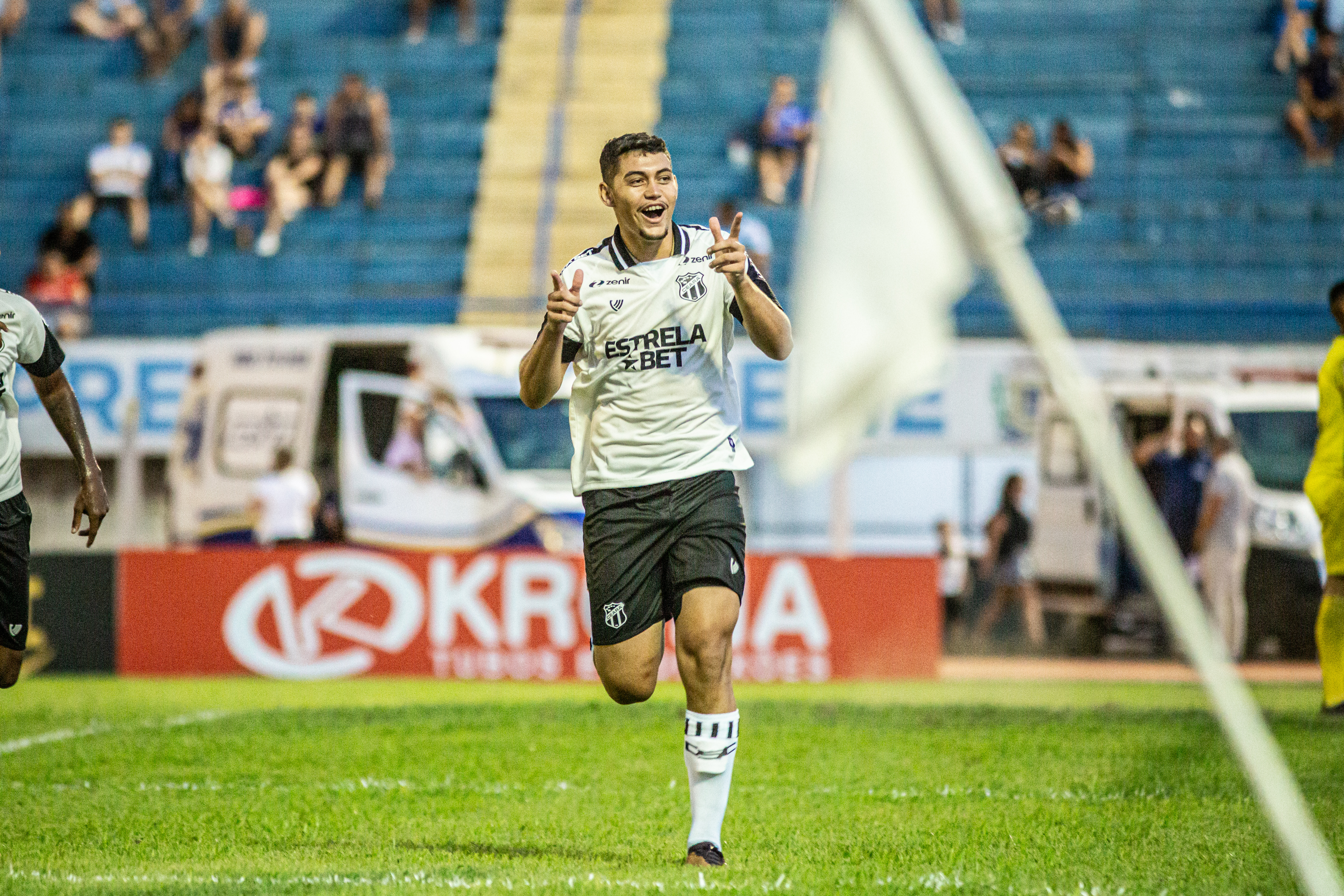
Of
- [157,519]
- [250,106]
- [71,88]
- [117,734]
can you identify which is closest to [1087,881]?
[117,734]

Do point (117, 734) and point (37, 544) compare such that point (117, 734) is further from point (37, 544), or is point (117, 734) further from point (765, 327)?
point (37, 544)

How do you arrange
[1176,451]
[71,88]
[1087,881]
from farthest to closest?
[71,88]
[1176,451]
[1087,881]

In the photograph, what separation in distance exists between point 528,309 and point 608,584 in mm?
11699

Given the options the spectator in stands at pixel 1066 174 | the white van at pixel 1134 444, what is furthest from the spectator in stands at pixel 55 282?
the spectator in stands at pixel 1066 174

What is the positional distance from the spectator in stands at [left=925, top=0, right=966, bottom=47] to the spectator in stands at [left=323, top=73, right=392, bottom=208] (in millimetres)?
7163

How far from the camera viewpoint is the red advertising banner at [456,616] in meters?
14.3

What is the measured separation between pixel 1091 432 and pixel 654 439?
2285mm

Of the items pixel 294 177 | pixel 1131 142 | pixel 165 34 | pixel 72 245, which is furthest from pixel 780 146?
pixel 165 34

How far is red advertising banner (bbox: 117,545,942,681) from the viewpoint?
1427 centimetres

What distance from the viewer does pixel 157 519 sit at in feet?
56.7

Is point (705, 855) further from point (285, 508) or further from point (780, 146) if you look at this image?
point (780, 146)

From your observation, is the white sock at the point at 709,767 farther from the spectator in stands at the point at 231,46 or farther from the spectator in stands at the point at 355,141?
the spectator in stands at the point at 231,46

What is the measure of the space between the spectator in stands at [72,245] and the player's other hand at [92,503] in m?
14.1

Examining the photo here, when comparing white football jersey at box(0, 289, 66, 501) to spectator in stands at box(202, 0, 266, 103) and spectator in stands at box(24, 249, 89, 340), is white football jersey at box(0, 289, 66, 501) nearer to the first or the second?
spectator in stands at box(24, 249, 89, 340)
